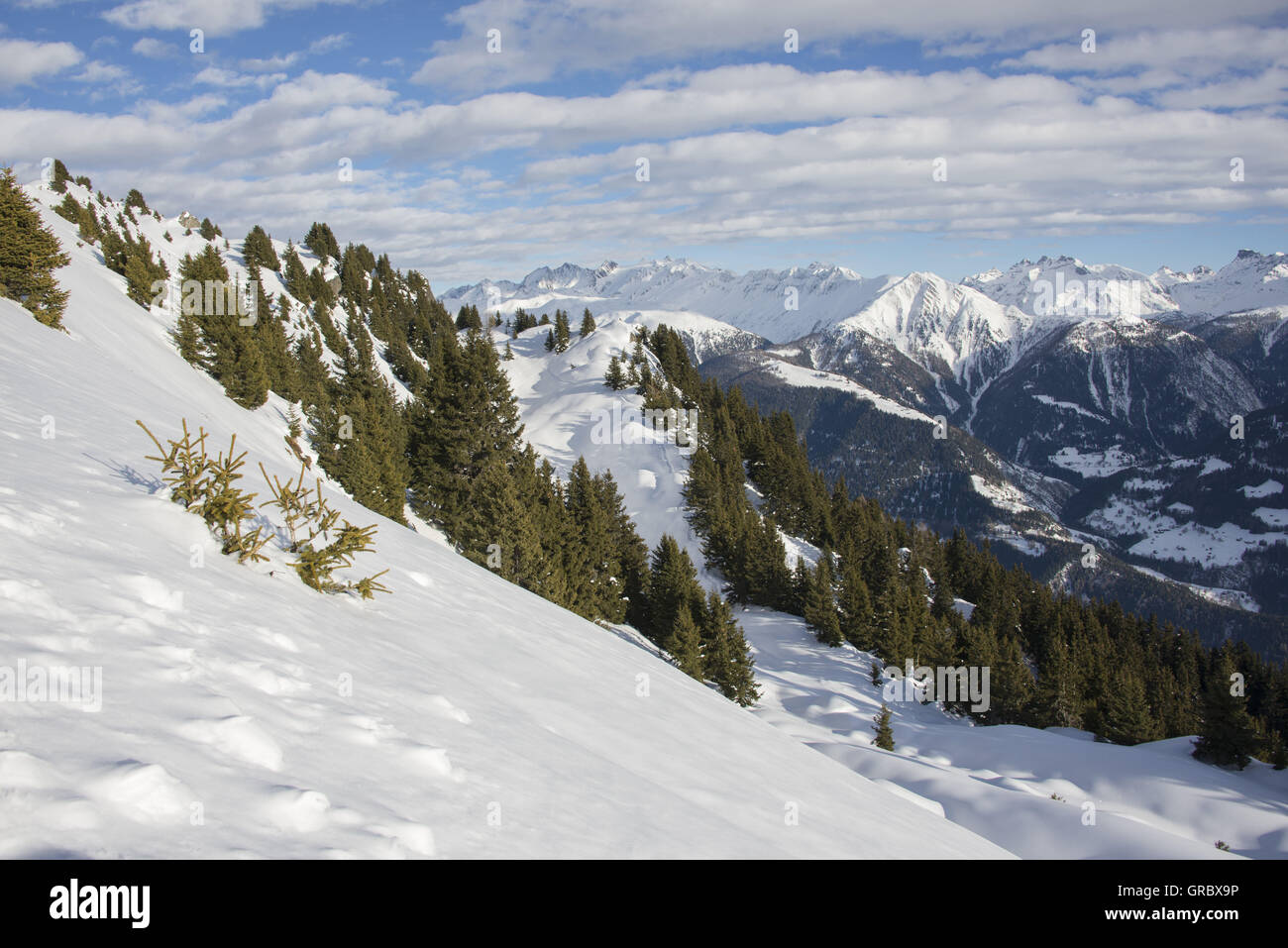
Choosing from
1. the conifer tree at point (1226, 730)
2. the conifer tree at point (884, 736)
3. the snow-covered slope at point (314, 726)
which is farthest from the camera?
the conifer tree at point (1226, 730)

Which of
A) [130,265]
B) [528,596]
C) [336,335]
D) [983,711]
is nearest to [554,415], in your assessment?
[336,335]

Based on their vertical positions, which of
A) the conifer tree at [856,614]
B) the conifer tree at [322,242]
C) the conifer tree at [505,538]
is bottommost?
the conifer tree at [856,614]

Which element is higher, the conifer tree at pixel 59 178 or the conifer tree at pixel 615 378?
the conifer tree at pixel 59 178

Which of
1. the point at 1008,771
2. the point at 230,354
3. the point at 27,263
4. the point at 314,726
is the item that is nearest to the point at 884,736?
the point at 1008,771

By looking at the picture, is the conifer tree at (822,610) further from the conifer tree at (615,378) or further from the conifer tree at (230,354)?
the conifer tree at (615,378)

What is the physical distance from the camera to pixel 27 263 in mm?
18188

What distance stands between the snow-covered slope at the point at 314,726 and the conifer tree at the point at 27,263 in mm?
11441

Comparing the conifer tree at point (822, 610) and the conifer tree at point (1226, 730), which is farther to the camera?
the conifer tree at point (822, 610)

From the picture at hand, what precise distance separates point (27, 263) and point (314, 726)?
21.1 m

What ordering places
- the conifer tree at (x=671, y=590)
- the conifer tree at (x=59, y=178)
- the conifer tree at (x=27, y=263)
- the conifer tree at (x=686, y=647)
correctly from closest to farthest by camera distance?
the conifer tree at (x=27, y=263) → the conifer tree at (x=686, y=647) → the conifer tree at (x=671, y=590) → the conifer tree at (x=59, y=178)

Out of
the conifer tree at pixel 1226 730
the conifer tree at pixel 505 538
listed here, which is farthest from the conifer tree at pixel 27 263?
the conifer tree at pixel 1226 730

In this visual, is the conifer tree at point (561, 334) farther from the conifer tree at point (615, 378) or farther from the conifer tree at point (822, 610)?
the conifer tree at point (822, 610)

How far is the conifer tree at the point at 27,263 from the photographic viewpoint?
18.1 meters

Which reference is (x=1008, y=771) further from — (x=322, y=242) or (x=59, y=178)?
(x=322, y=242)
